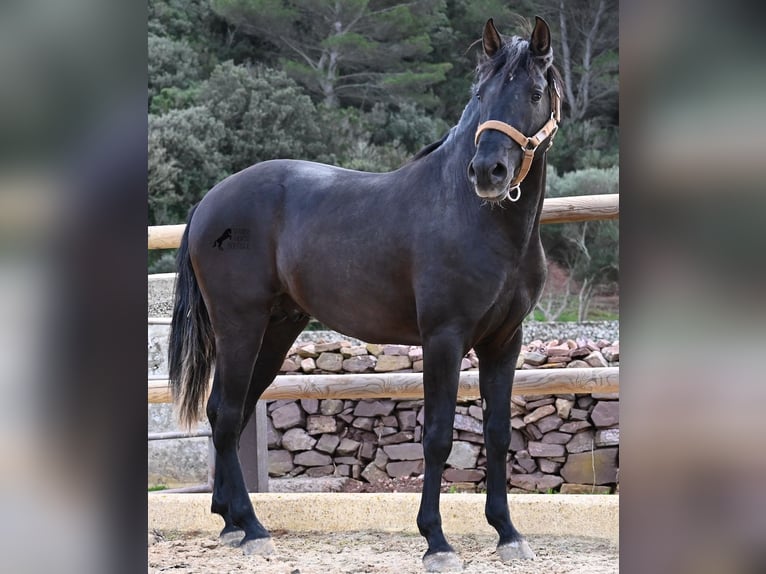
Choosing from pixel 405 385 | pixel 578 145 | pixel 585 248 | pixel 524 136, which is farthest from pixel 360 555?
pixel 578 145

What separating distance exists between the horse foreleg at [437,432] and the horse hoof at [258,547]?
0.66 m

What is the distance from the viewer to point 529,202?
2.79 meters

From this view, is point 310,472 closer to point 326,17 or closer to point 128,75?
point 128,75

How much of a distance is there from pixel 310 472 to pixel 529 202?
4901mm

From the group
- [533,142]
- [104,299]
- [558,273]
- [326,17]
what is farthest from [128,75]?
[326,17]

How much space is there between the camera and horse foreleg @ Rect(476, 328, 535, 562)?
3.01 metres

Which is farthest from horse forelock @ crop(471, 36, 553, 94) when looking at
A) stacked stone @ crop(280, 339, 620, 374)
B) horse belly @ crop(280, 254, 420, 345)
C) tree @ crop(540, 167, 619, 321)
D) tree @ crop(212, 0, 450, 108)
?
tree @ crop(212, 0, 450, 108)

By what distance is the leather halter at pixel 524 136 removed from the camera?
2.57 meters

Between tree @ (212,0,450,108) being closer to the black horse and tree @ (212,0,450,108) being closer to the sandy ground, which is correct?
the black horse

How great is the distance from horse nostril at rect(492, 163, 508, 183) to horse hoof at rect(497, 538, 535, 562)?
4.19 feet

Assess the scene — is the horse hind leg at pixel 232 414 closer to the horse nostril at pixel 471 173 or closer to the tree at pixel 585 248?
the horse nostril at pixel 471 173

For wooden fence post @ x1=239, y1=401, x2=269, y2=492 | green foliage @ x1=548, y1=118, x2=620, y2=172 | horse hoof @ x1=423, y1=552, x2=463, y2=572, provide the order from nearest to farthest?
horse hoof @ x1=423, y1=552, x2=463, y2=572, wooden fence post @ x1=239, y1=401, x2=269, y2=492, green foliage @ x1=548, y1=118, x2=620, y2=172

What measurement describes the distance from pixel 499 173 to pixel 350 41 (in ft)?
38.1

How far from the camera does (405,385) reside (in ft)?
12.5
